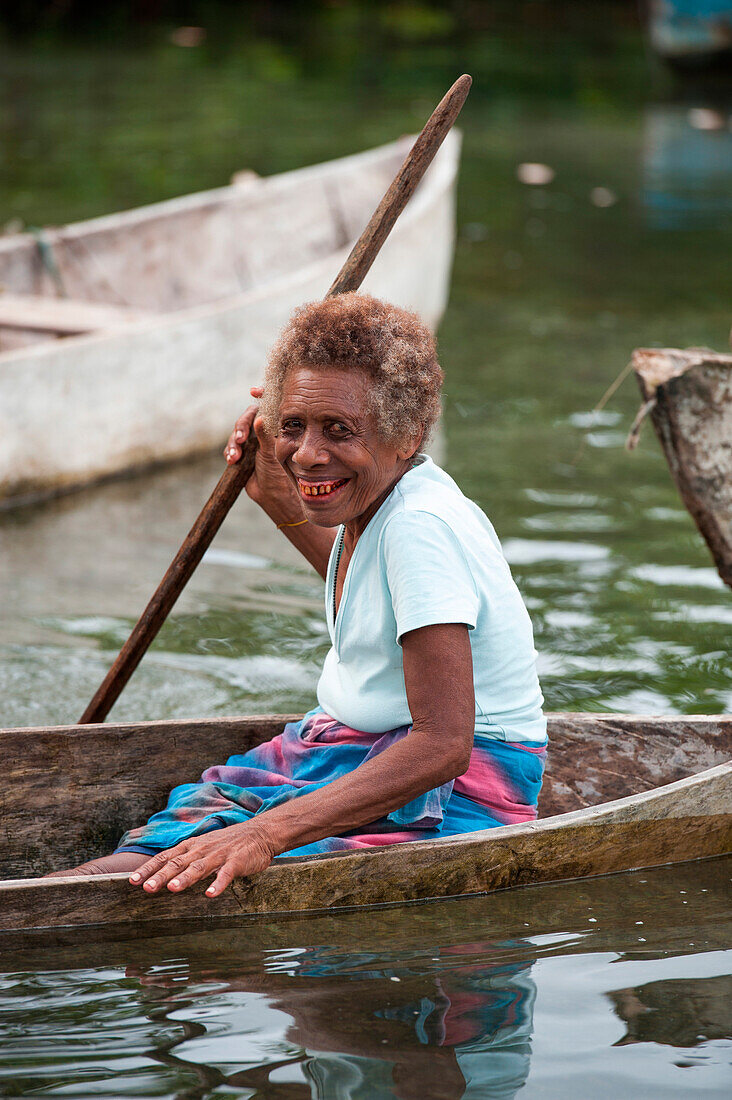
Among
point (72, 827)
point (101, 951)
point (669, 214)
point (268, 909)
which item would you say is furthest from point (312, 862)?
point (669, 214)

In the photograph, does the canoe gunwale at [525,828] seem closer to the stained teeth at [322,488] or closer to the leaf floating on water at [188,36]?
the stained teeth at [322,488]

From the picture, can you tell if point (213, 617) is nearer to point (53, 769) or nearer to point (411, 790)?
point (53, 769)

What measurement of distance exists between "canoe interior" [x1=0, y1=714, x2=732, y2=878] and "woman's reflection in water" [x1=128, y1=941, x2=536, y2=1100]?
20.2 inches

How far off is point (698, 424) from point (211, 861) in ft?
6.36

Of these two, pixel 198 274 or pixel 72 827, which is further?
pixel 198 274

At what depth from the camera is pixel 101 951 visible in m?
2.58

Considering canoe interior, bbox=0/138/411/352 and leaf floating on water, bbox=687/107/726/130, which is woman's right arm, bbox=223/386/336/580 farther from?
leaf floating on water, bbox=687/107/726/130

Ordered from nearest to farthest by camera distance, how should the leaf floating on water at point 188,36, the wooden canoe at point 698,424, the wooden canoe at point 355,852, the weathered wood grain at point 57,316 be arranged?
the wooden canoe at point 355,852 → the wooden canoe at point 698,424 → the weathered wood grain at point 57,316 → the leaf floating on water at point 188,36

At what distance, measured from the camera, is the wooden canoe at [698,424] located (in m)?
3.65

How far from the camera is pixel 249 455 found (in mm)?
2988

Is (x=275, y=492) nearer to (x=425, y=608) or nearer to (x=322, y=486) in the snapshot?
(x=322, y=486)

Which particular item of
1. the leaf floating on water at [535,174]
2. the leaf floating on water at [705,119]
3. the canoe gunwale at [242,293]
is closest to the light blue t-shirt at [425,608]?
the canoe gunwale at [242,293]

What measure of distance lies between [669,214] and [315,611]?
8171mm

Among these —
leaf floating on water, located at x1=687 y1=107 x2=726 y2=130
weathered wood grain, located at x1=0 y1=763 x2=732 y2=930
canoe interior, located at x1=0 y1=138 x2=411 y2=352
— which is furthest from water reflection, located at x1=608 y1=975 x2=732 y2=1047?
leaf floating on water, located at x1=687 y1=107 x2=726 y2=130
